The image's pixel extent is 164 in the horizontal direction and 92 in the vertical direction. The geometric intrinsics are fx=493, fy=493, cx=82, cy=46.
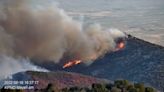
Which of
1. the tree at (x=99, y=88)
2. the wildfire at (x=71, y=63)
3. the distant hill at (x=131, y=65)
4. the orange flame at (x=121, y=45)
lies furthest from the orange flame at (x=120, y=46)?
the tree at (x=99, y=88)

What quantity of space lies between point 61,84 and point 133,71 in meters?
41.7

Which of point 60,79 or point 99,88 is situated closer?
point 99,88

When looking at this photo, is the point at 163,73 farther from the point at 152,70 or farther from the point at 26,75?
the point at 26,75

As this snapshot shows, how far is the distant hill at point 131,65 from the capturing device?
154 m

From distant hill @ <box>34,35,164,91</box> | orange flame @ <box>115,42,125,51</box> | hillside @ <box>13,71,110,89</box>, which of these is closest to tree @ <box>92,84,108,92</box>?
hillside @ <box>13,71,110,89</box>

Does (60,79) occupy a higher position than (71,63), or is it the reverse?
(71,63)

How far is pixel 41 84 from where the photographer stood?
118062 millimetres

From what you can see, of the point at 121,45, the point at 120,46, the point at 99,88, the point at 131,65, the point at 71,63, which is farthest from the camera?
the point at 120,46

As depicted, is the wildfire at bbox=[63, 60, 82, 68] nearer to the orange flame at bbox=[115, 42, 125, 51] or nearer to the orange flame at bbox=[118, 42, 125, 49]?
the orange flame at bbox=[115, 42, 125, 51]

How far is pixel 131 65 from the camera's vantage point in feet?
545

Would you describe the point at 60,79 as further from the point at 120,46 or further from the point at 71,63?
the point at 120,46


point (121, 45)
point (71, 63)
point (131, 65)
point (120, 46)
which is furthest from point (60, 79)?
point (120, 46)

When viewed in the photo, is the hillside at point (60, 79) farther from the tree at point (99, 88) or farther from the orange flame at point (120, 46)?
the orange flame at point (120, 46)

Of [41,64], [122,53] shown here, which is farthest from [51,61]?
[122,53]
